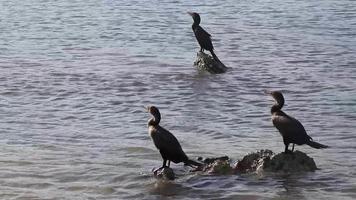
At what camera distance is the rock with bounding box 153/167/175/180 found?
977 centimetres

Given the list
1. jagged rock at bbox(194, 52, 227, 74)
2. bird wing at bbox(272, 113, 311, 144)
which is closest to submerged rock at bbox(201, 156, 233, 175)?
bird wing at bbox(272, 113, 311, 144)

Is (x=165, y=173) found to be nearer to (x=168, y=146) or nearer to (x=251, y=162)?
(x=168, y=146)

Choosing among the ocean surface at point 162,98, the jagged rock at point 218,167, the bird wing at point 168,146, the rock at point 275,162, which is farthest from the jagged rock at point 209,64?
the bird wing at point 168,146

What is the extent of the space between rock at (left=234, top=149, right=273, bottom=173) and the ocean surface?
20cm

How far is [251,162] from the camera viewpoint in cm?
996

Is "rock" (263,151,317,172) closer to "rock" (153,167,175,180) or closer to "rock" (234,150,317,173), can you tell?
"rock" (234,150,317,173)

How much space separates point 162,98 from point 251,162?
547cm

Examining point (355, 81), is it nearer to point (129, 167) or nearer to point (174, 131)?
point (174, 131)

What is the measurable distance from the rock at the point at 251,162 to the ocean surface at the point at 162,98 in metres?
0.20

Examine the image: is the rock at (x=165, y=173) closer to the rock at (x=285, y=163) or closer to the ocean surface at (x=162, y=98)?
the ocean surface at (x=162, y=98)

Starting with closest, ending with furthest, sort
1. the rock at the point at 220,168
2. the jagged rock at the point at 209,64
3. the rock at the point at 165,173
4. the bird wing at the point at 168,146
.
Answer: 1. the bird wing at the point at 168,146
2. the rock at the point at 165,173
3. the rock at the point at 220,168
4. the jagged rock at the point at 209,64

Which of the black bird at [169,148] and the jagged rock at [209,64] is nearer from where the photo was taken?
the black bird at [169,148]

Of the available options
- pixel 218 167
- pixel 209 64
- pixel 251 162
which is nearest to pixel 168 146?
pixel 218 167

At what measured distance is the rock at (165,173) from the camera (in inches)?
384
